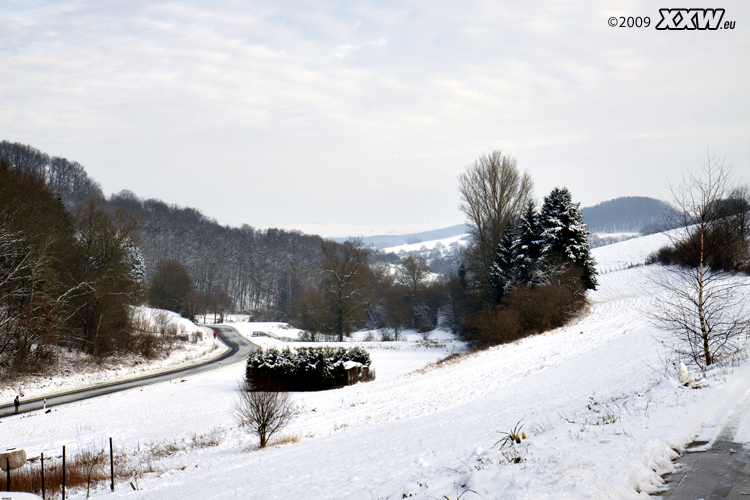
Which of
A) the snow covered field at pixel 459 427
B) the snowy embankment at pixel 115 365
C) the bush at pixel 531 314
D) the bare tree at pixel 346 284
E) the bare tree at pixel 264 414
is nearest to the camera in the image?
the snow covered field at pixel 459 427

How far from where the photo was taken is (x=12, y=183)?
108 feet

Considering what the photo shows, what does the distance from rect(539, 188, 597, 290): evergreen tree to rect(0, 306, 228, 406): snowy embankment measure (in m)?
33.1

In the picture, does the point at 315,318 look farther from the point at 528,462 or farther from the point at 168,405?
the point at 528,462

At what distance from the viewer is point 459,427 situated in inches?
502

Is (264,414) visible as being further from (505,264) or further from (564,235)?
(505,264)

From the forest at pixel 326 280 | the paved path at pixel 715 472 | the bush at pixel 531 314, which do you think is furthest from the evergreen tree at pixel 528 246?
the paved path at pixel 715 472

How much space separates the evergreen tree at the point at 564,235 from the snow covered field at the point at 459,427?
9585 mm

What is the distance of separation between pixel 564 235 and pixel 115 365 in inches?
1498

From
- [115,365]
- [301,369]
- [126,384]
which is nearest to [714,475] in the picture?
[301,369]

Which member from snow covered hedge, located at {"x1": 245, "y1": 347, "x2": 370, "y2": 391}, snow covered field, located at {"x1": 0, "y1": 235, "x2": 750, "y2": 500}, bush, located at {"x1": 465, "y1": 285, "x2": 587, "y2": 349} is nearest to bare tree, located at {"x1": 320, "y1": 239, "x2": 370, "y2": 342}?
bush, located at {"x1": 465, "y1": 285, "x2": 587, "y2": 349}

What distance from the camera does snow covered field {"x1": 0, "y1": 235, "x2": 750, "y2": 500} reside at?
641 centimetres

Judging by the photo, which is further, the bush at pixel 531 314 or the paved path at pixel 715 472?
the bush at pixel 531 314

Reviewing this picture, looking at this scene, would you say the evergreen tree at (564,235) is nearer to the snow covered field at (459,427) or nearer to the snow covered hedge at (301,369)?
the snow covered field at (459,427)

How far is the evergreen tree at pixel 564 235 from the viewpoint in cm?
4022
